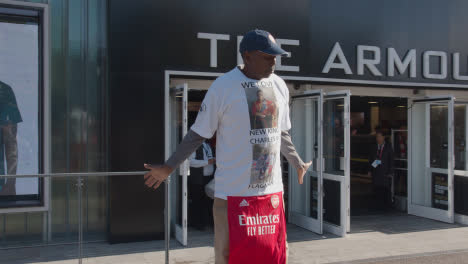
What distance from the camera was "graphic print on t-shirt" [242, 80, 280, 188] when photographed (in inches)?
105

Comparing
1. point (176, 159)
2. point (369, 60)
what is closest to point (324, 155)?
point (369, 60)

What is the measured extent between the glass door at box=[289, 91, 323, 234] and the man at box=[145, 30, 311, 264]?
217 inches

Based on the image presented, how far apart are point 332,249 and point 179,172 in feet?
8.85

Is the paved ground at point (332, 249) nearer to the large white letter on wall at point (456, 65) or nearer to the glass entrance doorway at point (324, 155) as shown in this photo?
the glass entrance doorway at point (324, 155)

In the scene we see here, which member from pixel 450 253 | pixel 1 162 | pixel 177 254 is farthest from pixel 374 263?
pixel 1 162

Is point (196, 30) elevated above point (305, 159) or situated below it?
above

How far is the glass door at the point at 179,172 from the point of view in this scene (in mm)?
7266

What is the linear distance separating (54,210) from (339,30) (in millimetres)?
5731

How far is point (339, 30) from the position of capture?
28.6 ft

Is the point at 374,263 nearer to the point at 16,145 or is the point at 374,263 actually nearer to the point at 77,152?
the point at 77,152

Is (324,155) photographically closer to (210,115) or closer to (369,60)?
(369,60)

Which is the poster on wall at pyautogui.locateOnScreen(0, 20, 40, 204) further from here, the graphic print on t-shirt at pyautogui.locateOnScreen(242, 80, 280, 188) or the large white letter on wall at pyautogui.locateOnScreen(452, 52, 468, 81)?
the large white letter on wall at pyautogui.locateOnScreen(452, 52, 468, 81)

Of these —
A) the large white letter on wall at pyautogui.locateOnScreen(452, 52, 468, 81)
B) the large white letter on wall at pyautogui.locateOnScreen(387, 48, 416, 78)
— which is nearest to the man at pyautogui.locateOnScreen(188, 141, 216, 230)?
the large white letter on wall at pyautogui.locateOnScreen(387, 48, 416, 78)

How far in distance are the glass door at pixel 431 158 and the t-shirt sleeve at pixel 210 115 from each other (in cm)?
760
